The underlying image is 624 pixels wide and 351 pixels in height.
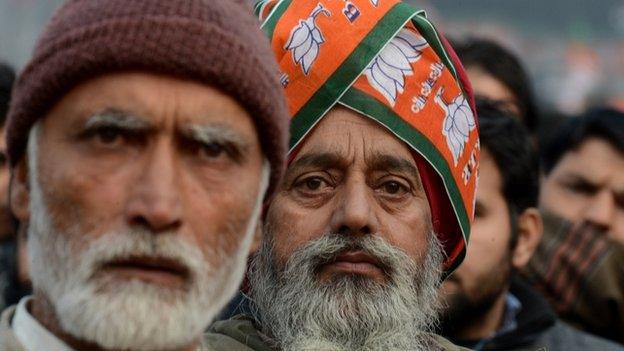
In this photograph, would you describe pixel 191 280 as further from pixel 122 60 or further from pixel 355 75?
pixel 355 75

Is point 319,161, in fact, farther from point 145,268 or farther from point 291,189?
point 145,268

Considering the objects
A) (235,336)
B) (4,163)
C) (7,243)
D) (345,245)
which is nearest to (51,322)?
(235,336)

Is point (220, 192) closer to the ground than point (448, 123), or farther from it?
closer to the ground

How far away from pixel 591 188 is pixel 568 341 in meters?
1.52

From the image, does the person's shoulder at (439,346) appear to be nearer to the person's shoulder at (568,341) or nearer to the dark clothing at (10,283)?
the person's shoulder at (568,341)

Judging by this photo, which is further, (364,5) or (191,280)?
(364,5)

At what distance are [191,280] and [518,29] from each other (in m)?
8.03

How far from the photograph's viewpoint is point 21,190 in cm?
352

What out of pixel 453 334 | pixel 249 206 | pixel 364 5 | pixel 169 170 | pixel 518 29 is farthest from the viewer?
pixel 518 29

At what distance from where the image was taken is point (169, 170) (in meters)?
3.29

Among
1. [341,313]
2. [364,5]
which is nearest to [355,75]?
[364,5]

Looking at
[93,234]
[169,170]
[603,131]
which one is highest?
[603,131]

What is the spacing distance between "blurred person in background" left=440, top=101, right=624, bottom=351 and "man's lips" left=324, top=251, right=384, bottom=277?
1.21m

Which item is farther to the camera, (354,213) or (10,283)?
(10,283)
